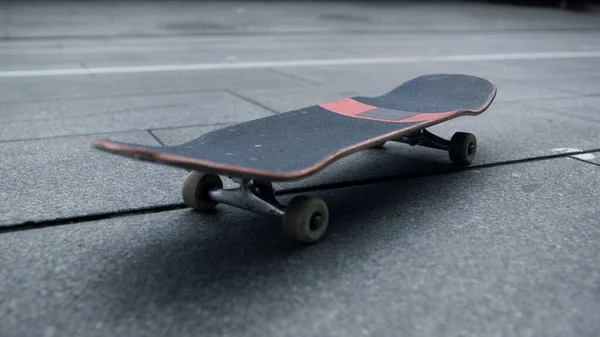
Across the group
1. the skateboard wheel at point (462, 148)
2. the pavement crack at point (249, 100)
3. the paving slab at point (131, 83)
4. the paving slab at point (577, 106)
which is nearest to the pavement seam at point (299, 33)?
the paving slab at point (131, 83)

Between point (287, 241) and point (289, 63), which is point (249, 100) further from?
point (287, 241)

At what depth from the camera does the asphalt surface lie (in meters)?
1.25

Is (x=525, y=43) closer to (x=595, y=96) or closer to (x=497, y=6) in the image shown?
(x=595, y=96)

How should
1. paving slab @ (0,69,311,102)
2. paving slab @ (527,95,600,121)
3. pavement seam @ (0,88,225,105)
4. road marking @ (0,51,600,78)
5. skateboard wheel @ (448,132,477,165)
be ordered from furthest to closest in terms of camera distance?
road marking @ (0,51,600,78) < paving slab @ (0,69,311,102) < pavement seam @ (0,88,225,105) < paving slab @ (527,95,600,121) < skateboard wheel @ (448,132,477,165)

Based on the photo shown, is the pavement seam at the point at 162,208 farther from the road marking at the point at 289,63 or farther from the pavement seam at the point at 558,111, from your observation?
the road marking at the point at 289,63

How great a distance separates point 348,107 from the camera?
2.20 metres

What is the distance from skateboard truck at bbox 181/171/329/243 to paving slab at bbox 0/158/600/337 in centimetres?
5

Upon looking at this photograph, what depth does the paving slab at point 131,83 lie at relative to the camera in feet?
13.0

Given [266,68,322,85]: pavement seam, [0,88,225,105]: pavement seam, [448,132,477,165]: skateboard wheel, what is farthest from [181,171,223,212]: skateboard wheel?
[266,68,322,85]: pavement seam

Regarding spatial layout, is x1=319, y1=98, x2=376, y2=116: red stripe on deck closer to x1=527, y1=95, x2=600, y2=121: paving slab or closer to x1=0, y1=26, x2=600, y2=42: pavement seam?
x1=527, y1=95, x2=600, y2=121: paving slab

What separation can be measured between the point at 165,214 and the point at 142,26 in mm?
7647

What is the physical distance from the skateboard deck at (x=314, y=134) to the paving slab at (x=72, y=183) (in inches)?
14.4

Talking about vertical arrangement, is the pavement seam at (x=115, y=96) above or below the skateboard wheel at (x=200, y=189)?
below

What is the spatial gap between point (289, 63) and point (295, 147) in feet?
13.3
